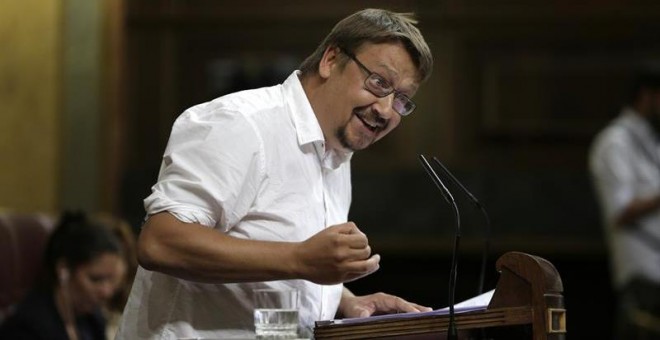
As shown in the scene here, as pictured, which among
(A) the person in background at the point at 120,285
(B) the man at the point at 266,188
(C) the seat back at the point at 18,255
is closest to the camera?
(B) the man at the point at 266,188

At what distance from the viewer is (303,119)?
2373 mm

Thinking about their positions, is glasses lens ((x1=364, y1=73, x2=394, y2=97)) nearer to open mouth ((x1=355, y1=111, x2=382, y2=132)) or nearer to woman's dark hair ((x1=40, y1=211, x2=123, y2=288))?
open mouth ((x1=355, y1=111, x2=382, y2=132))

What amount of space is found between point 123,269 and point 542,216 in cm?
299

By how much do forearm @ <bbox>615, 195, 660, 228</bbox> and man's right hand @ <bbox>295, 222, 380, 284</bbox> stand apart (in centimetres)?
386

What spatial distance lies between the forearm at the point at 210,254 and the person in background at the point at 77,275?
5.78 feet

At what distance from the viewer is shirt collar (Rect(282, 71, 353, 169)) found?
236 cm

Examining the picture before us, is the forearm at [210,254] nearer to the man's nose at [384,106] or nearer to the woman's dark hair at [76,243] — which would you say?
the man's nose at [384,106]

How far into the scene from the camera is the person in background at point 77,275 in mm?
3828

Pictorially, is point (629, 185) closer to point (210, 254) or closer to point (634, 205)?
point (634, 205)

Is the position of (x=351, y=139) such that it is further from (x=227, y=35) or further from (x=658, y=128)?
(x=227, y=35)

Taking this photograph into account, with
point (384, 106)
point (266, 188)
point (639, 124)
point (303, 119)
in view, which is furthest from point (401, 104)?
point (639, 124)

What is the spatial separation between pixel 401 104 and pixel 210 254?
50 cm

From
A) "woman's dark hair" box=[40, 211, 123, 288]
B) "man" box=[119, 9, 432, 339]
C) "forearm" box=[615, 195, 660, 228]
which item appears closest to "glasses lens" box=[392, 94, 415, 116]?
"man" box=[119, 9, 432, 339]

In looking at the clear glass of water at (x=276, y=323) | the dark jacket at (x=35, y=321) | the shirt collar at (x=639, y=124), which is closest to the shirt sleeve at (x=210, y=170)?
the clear glass of water at (x=276, y=323)
